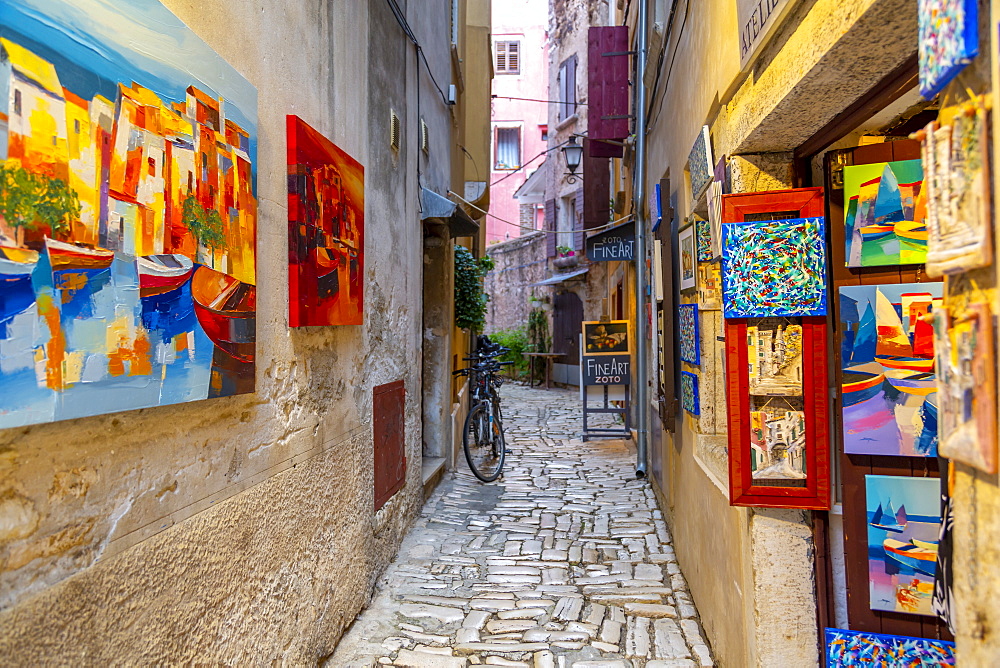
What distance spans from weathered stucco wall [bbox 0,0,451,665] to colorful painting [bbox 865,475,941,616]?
2.32 m

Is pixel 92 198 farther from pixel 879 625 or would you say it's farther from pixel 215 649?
pixel 879 625

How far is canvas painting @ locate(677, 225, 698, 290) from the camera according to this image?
3907 mm

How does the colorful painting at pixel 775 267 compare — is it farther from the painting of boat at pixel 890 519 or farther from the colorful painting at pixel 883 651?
the colorful painting at pixel 883 651

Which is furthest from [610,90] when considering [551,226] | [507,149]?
[507,149]

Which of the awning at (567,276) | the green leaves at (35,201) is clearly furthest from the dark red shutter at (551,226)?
the green leaves at (35,201)

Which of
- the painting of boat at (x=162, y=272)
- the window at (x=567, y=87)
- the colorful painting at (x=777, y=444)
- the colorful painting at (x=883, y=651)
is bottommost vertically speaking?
the colorful painting at (x=883, y=651)

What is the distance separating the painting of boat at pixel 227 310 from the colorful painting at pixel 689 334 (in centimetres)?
245

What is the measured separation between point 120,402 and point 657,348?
16.5ft

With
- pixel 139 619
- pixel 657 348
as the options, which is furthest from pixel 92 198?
pixel 657 348

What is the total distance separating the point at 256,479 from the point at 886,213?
2.55 metres

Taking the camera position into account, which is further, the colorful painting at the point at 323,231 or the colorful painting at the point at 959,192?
the colorful painting at the point at 323,231

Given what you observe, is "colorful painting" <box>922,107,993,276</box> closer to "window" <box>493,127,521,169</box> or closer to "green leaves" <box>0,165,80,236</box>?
"green leaves" <box>0,165,80,236</box>

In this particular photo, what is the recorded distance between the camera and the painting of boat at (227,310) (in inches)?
83.0

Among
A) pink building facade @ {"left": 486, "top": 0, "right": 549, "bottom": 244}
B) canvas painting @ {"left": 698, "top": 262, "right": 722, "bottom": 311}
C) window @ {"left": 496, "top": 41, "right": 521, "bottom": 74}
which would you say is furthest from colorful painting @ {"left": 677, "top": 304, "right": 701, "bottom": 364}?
window @ {"left": 496, "top": 41, "right": 521, "bottom": 74}
